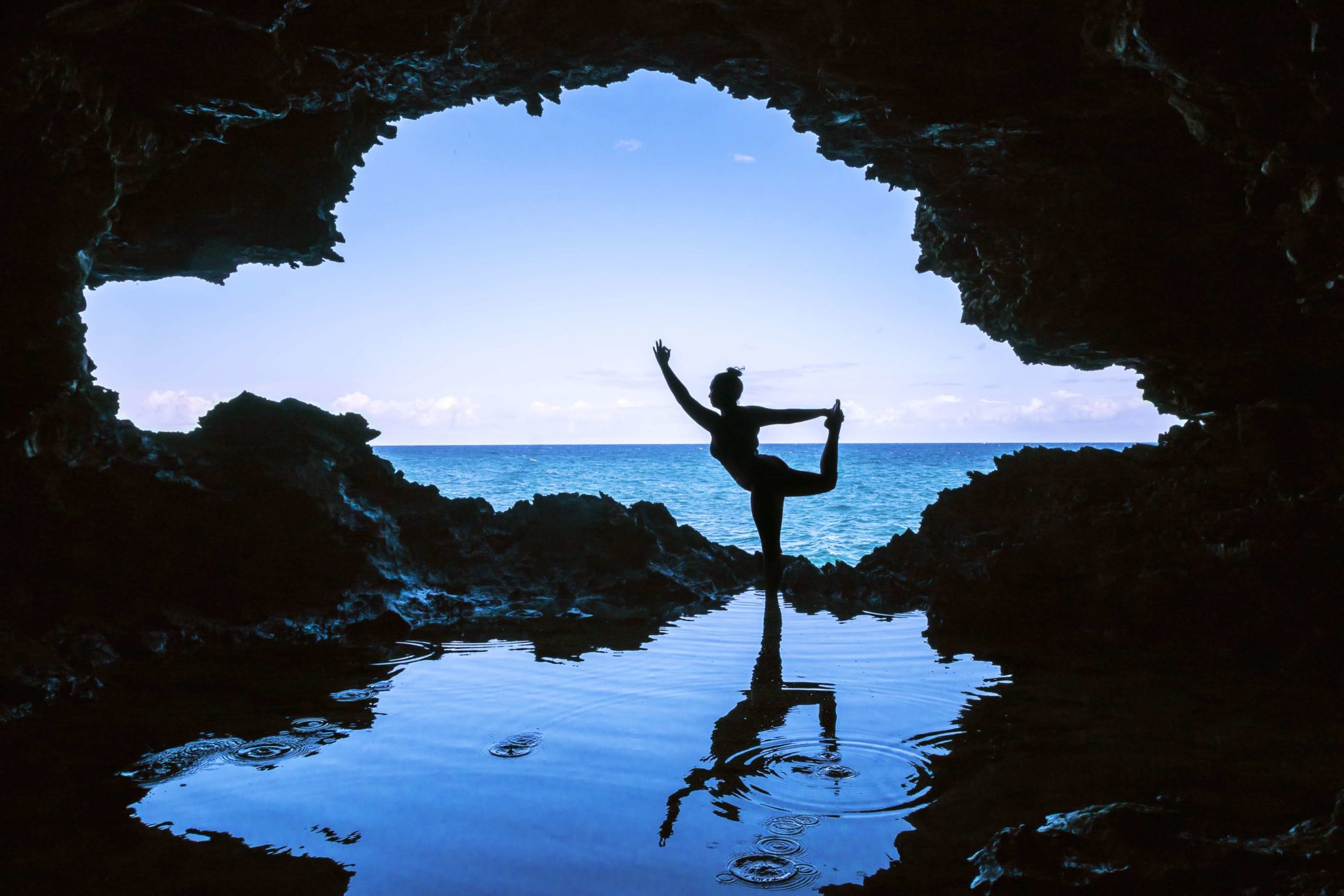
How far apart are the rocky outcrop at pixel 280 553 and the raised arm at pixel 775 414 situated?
2015mm

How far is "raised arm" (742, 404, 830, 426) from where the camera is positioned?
7.13m

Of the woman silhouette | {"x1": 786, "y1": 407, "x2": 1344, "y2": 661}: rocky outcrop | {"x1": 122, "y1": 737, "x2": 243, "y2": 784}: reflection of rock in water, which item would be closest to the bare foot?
the woman silhouette

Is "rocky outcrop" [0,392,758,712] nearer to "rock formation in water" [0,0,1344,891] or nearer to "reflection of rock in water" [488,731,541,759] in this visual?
"rock formation in water" [0,0,1344,891]

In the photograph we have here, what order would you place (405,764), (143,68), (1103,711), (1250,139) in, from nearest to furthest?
1. (405,764)
2. (1103,711)
3. (1250,139)
4. (143,68)

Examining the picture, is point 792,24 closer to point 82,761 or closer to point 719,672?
point 719,672

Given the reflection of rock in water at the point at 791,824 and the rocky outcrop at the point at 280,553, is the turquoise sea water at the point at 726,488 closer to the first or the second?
the rocky outcrop at the point at 280,553

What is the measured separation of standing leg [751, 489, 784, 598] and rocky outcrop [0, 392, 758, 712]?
0.88 meters

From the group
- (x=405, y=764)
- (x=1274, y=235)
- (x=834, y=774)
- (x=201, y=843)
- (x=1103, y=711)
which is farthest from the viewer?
(x=1274, y=235)

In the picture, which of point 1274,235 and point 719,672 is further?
point 1274,235

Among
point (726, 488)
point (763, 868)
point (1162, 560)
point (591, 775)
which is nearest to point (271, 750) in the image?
point (591, 775)

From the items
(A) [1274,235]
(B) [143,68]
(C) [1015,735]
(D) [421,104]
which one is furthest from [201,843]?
(A) [1274,235]

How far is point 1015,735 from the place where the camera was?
381 cm

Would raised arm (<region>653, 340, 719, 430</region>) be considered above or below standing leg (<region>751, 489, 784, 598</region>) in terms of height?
above

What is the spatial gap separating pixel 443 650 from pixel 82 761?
2.63m
